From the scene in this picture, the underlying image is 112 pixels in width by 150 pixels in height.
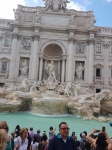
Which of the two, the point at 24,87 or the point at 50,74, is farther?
the point at 50,74

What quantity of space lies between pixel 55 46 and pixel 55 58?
1.76 metres

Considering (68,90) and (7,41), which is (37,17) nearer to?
(7,41)

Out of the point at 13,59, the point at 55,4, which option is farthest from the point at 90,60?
the point at 13,59

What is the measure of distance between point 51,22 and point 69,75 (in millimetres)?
8461

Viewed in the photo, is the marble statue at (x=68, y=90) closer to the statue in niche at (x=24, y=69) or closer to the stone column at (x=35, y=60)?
the stone column at (x=35, y=60)

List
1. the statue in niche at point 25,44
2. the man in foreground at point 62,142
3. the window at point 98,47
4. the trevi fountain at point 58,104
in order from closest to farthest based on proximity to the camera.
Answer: the man in foreground at point 62,142, the trevi fountain at point 58,104, the statue in niche at point 25,44, the window at point 98,47

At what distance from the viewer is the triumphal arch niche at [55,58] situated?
25.8 meters

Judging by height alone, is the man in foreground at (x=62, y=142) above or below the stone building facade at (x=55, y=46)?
below

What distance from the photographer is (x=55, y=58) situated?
2697 centimetres

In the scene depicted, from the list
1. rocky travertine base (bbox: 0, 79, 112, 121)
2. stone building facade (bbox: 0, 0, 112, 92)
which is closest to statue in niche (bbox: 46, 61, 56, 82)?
stone building facade (bbox: 0, 0, 112, 92)

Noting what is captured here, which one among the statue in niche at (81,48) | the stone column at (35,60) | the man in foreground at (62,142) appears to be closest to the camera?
the man in foreground at (62,142)

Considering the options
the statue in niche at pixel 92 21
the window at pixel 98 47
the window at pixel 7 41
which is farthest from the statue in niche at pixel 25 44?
the window at pixel 98 47

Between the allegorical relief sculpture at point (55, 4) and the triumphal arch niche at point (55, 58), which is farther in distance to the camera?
the allegorical relief sculpture at point (55, 4)

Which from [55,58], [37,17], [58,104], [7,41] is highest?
[37,17]
